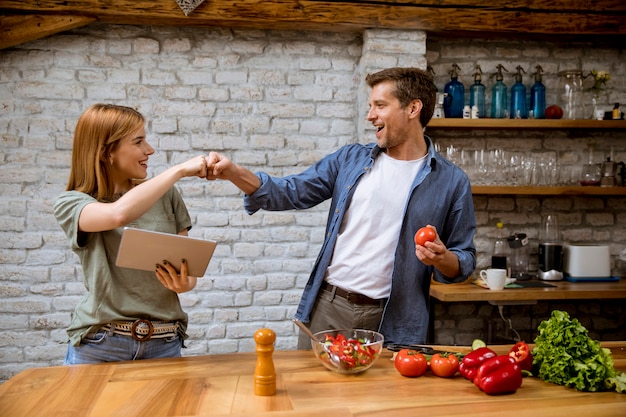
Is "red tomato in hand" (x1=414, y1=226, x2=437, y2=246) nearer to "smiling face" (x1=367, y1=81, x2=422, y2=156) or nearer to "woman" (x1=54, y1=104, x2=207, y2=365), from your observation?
"smiling face" (x1=367, y1=81, x2=422, y2=156)

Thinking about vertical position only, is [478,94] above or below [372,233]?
above

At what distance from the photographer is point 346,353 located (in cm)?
174

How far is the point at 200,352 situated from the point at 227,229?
83 centimetres

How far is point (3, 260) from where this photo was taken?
3.61 m

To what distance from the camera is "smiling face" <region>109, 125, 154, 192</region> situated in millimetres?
2094

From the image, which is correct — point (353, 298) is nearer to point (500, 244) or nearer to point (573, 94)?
point (500, 244)

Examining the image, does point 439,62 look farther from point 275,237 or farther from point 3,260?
point 3,260

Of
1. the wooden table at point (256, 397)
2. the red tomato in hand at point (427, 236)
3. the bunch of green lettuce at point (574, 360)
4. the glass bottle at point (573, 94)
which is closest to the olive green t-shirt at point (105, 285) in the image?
the wooden table at point (256, 397)

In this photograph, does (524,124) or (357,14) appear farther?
(524,124)

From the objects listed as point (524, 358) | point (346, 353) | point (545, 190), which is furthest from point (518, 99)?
point (346, 353)

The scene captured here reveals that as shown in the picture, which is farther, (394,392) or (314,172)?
(314,172)

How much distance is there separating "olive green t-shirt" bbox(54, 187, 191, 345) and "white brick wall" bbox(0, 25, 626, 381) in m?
1.75

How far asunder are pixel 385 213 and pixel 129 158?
1082 mm

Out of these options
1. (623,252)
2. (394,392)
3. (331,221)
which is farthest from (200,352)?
(623,252)
